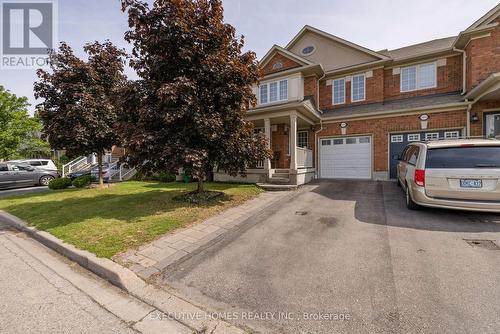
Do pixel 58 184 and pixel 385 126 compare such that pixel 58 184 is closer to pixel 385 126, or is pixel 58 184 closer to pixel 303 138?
pixel 303 138

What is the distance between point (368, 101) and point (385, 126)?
1.95 meters

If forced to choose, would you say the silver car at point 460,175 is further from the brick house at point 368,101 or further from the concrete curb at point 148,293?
the concrete curb at point 148,293

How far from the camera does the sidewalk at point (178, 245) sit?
346 centimetres

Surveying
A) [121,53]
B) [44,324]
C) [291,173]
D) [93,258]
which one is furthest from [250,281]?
[121,53]

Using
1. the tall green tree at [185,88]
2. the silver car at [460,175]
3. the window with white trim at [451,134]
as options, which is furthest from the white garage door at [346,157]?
the tall green tree at [185,88]

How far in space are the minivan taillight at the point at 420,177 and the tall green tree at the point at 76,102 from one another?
10887 mm

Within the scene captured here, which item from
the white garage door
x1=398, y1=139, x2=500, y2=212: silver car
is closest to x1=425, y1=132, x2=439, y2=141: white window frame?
the white garage door

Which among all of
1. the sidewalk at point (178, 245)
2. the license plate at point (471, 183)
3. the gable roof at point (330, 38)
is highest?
the gable roof at point (330, 38)

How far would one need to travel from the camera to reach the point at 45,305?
8.91ft

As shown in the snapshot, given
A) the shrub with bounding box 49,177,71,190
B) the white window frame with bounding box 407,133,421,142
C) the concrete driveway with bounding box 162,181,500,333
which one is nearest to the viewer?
the concrete driveway with bounding box 162,181,500,333

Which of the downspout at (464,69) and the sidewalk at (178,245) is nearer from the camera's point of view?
the sidewalk at (178,245)

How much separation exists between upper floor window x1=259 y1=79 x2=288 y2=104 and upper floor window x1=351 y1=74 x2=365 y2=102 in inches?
150

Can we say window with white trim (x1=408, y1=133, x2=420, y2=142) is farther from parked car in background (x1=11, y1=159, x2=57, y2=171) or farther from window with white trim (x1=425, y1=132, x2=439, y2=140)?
parked car in background (x1=11, y1=159, x2=57, y2=171)

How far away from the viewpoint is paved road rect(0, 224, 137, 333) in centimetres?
235
